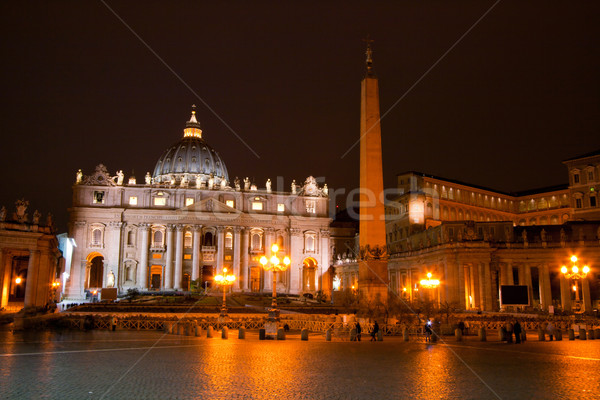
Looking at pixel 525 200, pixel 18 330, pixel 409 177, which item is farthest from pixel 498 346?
pixel 525 200

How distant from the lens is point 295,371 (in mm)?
14180

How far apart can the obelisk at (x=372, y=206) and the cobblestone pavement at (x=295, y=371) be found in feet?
14.9

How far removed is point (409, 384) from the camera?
484 inches

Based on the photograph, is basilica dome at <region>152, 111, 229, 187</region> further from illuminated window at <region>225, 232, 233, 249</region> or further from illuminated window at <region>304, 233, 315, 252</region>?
illuminated window at <region>304, 233, 315, 252</region>

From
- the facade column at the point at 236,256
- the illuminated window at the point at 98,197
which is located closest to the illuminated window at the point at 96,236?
the illuminated window at the point at 98,197

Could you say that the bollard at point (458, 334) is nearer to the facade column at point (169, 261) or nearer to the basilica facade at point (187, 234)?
the basilica facade at point (187, 234)

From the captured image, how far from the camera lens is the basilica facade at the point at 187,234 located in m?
85.8

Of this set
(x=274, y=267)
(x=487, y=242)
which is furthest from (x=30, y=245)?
(x=487, y=242)

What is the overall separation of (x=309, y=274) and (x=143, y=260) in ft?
92.4

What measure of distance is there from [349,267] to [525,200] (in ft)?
99.1

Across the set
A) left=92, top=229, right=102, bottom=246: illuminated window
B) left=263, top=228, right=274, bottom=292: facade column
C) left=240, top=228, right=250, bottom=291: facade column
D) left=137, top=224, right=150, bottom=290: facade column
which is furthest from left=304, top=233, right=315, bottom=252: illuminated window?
left=92, top=229, right=102, bottom=246: illuminated window

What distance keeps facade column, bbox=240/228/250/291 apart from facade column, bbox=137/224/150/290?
1500cm

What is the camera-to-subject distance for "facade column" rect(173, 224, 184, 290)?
86500mm

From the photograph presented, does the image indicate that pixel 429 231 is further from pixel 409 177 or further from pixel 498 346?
pixel 498 346
